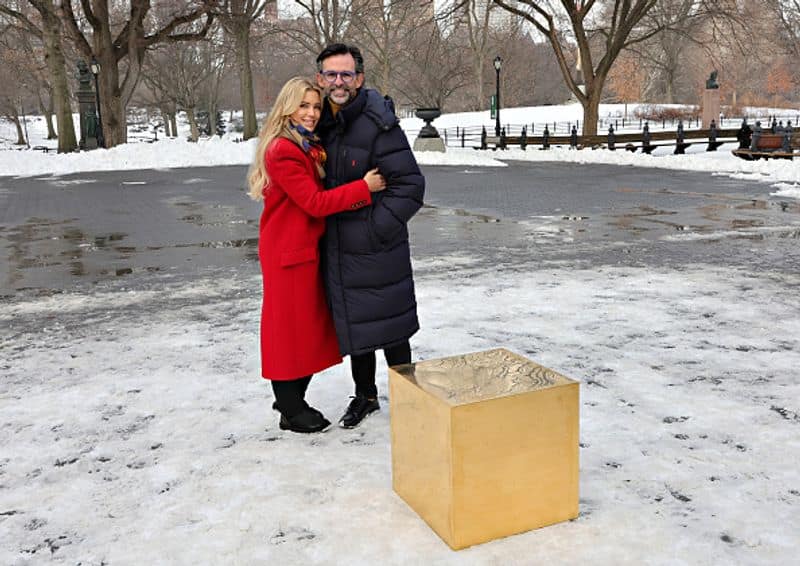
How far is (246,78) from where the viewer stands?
35156 mm

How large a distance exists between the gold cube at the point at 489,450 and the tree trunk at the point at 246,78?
3281 cm

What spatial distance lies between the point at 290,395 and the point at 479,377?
3.98 ft

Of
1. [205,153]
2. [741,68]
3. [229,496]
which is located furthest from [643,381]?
[741,68]

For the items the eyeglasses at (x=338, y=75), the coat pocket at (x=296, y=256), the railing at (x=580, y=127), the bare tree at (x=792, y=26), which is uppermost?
the bare tree at (x=792, y=26)

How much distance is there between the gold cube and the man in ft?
2.39

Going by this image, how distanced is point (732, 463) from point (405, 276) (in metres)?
1.69

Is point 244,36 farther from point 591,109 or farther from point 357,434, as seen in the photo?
point 357,434

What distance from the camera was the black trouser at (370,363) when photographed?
3.99 meters

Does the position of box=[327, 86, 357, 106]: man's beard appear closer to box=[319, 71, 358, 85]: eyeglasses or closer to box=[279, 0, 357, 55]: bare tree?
box=[319, 71, 358, 85]: eyeglasses

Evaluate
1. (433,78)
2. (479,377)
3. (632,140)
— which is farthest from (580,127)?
(479,377)

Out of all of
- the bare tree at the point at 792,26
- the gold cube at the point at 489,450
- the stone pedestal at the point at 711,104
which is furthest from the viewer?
the bare tree at the point at 792,26

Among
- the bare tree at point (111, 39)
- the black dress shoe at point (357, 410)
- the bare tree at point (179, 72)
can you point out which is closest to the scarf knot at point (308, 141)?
the black dress shoe at point (357, 410)

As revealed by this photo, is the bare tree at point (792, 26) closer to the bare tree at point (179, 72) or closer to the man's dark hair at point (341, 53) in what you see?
the bare tree at point (179, 72)

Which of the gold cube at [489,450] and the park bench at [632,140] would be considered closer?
the gold cube at [489,450]
